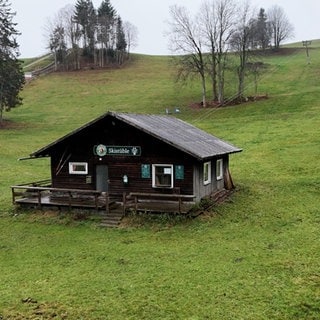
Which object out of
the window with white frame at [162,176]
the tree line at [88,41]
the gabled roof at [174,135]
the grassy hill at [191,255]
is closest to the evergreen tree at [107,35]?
the tree line at [88,41]

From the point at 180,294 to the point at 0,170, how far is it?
24742 millimetres

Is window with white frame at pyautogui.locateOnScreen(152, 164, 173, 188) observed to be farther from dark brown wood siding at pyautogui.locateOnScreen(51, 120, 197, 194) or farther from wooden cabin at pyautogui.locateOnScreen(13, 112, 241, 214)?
dark brown wood siding at pyautogui.locateOnScreen(51, 120, 197, 194)

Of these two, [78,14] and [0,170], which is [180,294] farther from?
[78,14]

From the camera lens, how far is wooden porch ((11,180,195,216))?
21359mm

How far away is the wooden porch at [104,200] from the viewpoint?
21359 mm

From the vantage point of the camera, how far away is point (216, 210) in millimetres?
22016

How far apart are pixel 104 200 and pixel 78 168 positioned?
8.76 ft

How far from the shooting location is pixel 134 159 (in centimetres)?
2339

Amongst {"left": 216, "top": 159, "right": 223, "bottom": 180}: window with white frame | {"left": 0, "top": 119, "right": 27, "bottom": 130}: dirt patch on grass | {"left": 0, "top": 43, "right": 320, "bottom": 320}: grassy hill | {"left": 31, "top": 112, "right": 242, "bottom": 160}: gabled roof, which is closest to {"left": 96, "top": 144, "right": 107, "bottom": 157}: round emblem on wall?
{"left": 31, "top": 112, "right": 242, "bottom": 160}: gabled roof

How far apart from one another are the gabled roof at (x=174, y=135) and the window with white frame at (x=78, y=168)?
4.89 ft

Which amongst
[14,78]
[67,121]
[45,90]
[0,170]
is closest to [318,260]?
[0,170]

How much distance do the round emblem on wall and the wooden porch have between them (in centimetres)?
197

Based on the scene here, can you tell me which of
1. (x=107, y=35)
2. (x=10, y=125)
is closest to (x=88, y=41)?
(x=107, y=35)

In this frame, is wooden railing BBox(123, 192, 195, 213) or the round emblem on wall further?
the round emblem on wall
